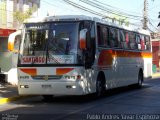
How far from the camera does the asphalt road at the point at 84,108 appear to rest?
41.8 ft

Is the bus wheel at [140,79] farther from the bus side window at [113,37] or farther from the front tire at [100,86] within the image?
the front tire at [100,86]

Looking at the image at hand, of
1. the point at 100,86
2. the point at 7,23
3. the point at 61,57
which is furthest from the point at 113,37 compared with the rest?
the point at 7,23

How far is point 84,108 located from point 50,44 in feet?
9.17

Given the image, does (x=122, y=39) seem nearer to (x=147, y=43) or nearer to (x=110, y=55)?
(x=110, y=55)

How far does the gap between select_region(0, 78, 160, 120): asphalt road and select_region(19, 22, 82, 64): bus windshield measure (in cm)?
161

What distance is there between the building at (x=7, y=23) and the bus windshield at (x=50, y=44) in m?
13.9

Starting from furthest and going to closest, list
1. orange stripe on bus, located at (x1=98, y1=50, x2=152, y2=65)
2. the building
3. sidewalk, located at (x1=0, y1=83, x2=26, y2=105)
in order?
1. the building
2. orange stripe on bus, located at (x1=98, y1=50, x2=152, y2=65)
3. sidewalk, located at (x1=0, y1=83, x2=26, y2=105)

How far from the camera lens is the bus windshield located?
1587 cm

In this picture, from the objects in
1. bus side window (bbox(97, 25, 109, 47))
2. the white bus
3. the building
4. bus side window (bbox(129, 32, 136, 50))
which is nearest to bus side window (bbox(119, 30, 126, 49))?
bus side window (bbox(129, 32, 136, 50))

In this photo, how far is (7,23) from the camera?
37.2 meters

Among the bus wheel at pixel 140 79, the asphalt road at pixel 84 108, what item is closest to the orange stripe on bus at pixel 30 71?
the asphalt road at pixel 84 108

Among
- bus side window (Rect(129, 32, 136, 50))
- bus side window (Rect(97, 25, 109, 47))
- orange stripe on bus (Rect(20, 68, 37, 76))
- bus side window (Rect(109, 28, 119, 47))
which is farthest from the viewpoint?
bus side window (Rect(129, 32, 136, 50))

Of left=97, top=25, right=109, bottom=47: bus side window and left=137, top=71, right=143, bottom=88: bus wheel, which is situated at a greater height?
left=97, top=25, right=109, bottom=47: bus side window

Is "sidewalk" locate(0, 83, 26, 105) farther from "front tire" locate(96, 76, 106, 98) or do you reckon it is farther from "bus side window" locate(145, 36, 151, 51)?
"bus side window" locate(145, 36, 151, 51)
